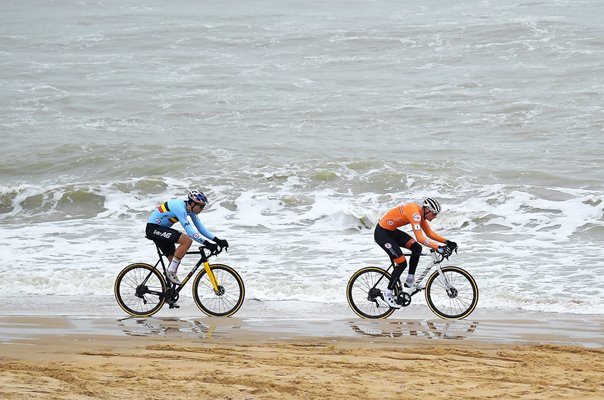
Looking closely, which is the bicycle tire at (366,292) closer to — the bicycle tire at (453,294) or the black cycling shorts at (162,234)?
the bicycle tire at (453,294)

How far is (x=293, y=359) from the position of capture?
839cm

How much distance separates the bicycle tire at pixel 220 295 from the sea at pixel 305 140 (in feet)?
1.39

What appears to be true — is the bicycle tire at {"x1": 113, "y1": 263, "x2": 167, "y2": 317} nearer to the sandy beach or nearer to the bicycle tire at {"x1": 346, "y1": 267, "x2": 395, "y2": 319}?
the sandy beach

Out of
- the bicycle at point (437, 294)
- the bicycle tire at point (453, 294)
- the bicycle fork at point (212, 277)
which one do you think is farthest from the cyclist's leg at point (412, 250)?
the bicycle fork at point (212, 277)

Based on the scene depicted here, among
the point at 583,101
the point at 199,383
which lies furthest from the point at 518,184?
the point at 199,383

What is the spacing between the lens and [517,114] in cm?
2711

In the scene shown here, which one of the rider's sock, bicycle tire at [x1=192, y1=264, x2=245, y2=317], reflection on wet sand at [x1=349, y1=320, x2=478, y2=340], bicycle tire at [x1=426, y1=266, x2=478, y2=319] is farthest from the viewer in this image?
the rider's sock

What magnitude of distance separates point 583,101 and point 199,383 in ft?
77.1

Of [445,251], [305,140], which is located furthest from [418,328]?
[305,140]

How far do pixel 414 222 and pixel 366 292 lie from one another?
1.19 metres

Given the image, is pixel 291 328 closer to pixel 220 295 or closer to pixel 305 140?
Result: pixel 220 295

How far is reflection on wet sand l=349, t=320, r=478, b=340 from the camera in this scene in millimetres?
10219

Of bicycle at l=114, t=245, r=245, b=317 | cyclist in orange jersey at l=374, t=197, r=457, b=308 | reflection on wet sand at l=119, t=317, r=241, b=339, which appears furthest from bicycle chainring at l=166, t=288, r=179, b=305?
cyclist in orange jersey at l=374, t=197, r=457, b=308

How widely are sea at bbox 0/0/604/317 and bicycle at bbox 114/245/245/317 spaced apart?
15.5 inches
